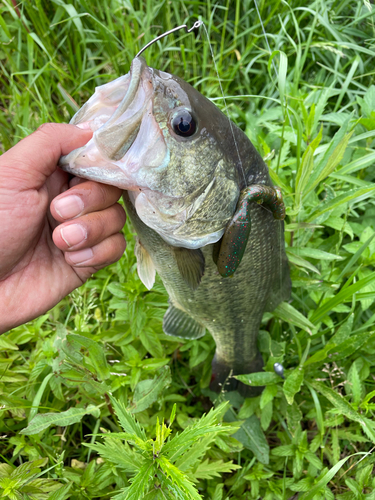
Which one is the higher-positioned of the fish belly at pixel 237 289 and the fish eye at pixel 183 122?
the fish eye at pixel 183 122

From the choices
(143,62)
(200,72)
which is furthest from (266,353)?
(200,72)

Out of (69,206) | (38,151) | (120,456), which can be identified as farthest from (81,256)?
(120,456)

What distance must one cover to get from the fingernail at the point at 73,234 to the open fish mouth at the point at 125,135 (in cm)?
25

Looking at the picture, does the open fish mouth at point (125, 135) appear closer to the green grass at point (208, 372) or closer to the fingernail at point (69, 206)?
the fingernail at point (69, 206)

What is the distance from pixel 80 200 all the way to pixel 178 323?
2.99 ft

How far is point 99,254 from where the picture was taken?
1621 millimetres

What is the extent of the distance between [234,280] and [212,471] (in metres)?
0.86

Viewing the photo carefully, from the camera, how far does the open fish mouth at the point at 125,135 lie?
122 centimetres

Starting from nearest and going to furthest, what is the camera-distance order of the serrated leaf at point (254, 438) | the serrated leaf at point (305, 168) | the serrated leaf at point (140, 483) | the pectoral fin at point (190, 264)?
the serrated leaf at point (140, 483)
the pectoral fin at point (190, 264)
the serrated leaf at point (305, 168)
the serrated leaf at point (254, 438)

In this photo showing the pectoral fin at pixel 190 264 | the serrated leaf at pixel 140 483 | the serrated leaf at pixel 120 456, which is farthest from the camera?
the pectoral fin at pixel 190 264

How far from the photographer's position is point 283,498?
1926mm

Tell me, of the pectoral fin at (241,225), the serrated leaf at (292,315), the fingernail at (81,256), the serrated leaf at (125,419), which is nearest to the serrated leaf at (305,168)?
the pectoral fin at (241,225)

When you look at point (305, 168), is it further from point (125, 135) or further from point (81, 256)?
point (81, 256)

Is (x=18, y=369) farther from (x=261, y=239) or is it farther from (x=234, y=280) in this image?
(x=261, y=239)
